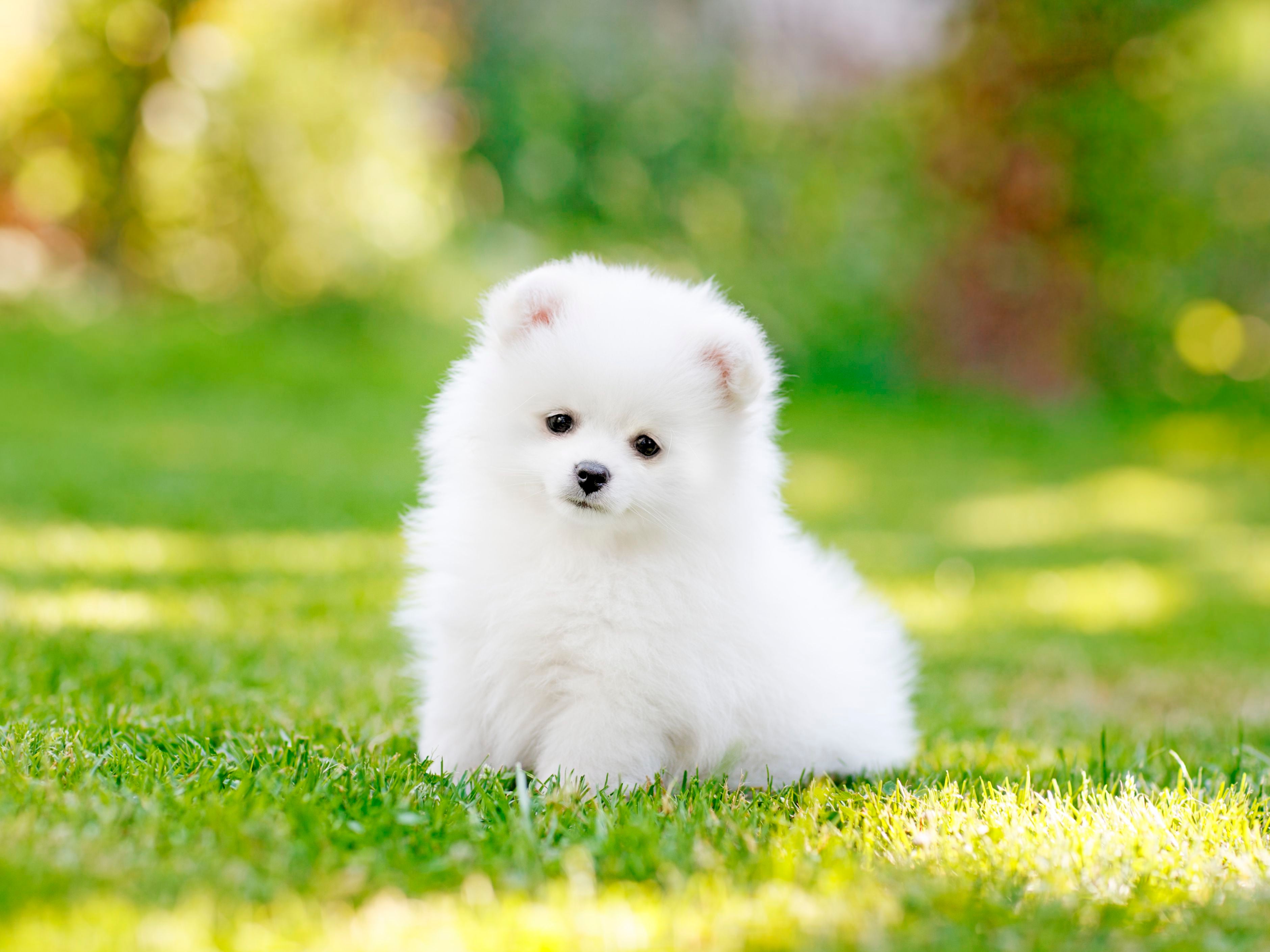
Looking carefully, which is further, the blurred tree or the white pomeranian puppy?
the blurred tree

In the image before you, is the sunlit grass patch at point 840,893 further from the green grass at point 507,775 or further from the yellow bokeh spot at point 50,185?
the yellow bokeh spot at point 50,185

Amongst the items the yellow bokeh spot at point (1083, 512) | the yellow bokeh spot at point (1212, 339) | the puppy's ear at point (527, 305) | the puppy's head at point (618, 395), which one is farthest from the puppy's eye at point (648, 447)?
the yellow bokeh spot at point (1212, 339)

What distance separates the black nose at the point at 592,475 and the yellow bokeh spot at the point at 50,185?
545 inches

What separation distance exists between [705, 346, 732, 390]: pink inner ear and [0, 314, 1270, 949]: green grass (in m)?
0.98

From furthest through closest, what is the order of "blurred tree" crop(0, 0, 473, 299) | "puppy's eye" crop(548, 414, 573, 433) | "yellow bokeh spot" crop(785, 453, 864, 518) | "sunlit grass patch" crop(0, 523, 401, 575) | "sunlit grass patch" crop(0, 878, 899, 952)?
"blurred tree" crop(0, 0, 473, 299) → "yellow bokeh spot" crop(785, 453, 864, 518) → "sunlit grass patch" crop(0, 523, 401, 575) → "puppy's eye" crop(548, 414, 573, 433) → "sunlit grass patch" crop(0, 878, 899, 952)

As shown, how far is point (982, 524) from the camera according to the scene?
9.23 m

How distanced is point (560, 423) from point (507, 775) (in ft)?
2.76

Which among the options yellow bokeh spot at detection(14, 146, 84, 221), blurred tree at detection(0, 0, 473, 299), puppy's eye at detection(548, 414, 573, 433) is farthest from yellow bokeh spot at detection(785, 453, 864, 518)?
yellow bokeh spot at detection(14, 146, 84, 221)

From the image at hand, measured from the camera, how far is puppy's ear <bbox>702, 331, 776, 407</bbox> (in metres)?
2.88

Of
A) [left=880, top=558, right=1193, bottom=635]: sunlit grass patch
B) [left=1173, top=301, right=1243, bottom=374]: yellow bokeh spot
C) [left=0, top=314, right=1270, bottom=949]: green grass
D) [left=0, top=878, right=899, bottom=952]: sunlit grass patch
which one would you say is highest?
[left=1173, top=301, right=1243, bottom=374]: yellow bokeh spot

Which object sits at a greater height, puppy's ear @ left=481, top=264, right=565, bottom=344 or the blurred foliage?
the blurred foliage

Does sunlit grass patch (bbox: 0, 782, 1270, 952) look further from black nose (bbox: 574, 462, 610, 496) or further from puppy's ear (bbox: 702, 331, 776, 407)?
puppy's ear (bbox: 702, 331, 776, 407)

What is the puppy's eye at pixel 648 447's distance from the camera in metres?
2.84

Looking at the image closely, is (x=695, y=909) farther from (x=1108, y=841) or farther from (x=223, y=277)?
(x=223, y=277)
